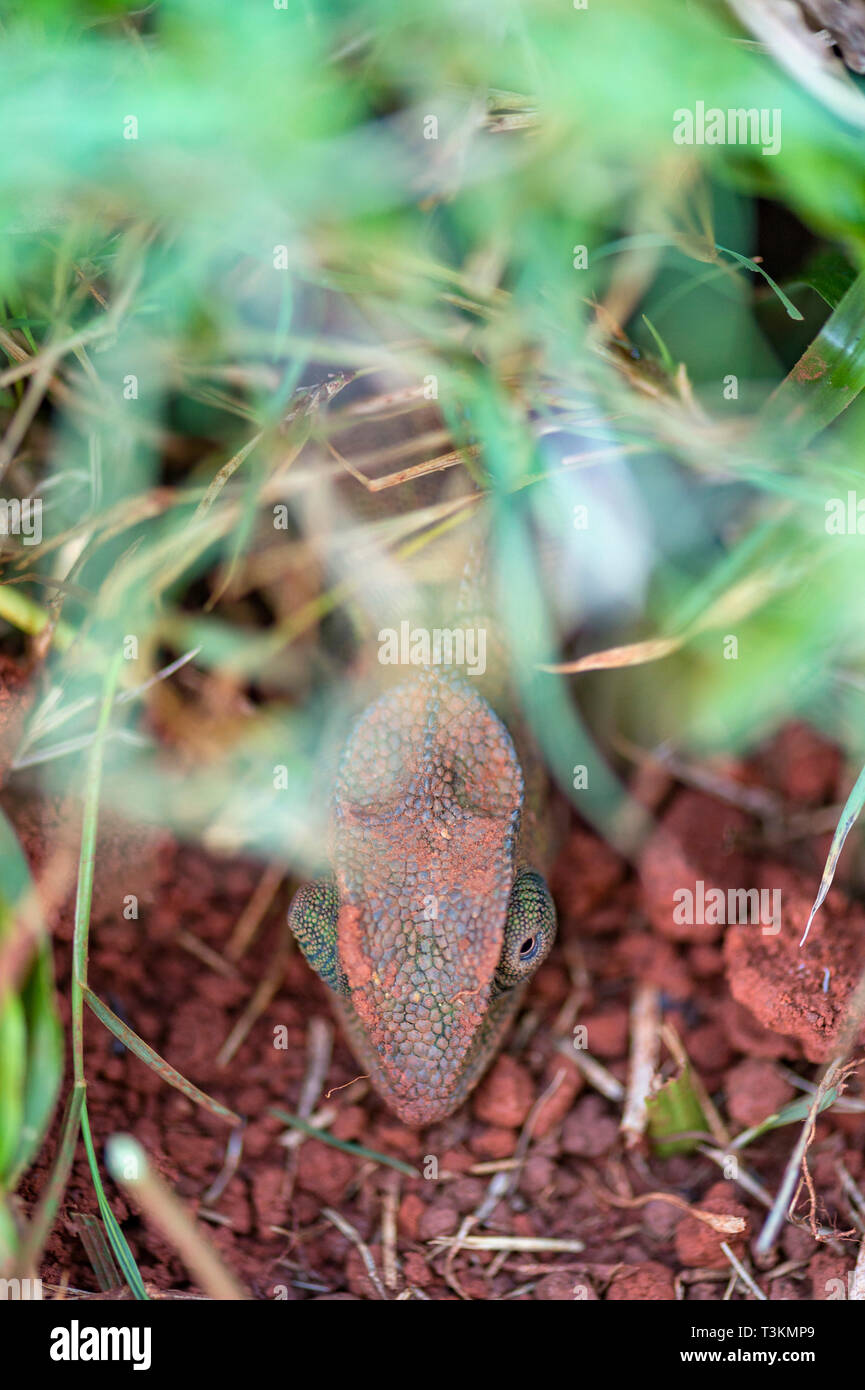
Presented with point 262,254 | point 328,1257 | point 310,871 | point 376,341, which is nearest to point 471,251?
point 376,341

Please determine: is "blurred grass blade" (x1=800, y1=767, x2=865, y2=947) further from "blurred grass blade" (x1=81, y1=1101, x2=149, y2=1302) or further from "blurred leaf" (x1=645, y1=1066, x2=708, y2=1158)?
"blurred grass blade" (x1=81, y1=1101, x2=149, y2=1302)

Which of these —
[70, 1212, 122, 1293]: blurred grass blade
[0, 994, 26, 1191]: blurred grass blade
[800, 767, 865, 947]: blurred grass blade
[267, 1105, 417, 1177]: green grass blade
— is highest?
[800, 767, 865, 947]: blurred grass blade

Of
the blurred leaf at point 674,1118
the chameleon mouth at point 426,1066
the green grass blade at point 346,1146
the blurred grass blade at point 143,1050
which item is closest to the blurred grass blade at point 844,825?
the blurred leaf at point 674,1118

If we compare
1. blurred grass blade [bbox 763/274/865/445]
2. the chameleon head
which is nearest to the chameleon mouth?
the chameleon head

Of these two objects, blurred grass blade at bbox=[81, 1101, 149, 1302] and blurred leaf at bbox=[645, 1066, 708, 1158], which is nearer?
blurred grass blade at bbox=[81, 1101, 149, 1302]

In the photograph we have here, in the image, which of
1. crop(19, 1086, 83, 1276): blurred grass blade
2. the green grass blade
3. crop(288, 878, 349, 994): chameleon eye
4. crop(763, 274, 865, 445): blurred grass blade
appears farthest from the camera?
the green grass blade

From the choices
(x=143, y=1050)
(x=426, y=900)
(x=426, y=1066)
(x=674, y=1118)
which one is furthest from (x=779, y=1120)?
(x=143, y=1050)

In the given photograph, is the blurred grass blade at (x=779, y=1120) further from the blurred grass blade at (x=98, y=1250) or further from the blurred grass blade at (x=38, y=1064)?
the blurred grass blade at (x=38, y=1064)

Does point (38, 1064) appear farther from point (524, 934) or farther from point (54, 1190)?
point (524, 934)
